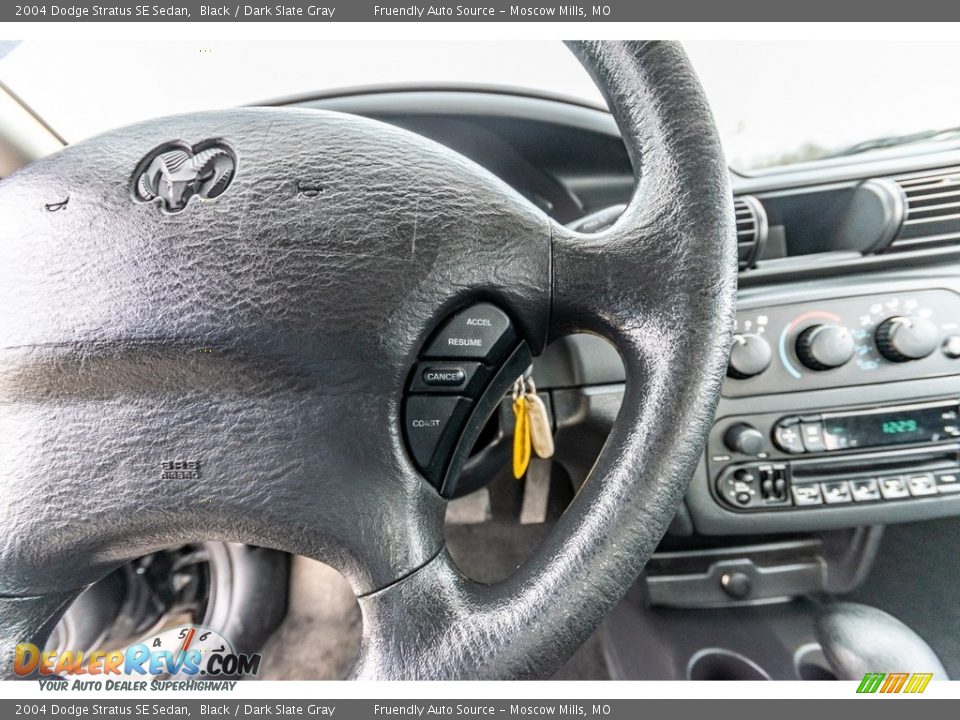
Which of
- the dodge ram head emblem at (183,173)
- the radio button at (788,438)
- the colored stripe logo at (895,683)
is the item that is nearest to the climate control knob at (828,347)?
the radio button at (788,438)

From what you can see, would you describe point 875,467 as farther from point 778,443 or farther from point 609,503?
point 609,503

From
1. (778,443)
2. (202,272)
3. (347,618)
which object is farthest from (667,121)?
(347,618)

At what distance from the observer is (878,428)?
804mm

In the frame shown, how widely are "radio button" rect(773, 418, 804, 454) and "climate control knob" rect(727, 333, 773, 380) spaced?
0.33 feet

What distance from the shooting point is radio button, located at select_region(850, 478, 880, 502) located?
2.64 ft

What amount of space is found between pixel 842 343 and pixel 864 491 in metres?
0.25

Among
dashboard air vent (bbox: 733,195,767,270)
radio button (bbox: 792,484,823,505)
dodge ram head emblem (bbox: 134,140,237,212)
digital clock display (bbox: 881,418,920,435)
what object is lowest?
radio button (bbox: 792,484,823,505)

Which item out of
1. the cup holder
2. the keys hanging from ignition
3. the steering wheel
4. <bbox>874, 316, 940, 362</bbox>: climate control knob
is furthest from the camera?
the cup holder

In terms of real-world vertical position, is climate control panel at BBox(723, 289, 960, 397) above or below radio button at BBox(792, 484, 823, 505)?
above

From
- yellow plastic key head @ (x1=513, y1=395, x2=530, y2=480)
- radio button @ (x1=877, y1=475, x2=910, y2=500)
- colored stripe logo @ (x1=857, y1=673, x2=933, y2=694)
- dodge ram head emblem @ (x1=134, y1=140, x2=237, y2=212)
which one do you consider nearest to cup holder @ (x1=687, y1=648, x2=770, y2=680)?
colored stripe logo @ (x1=857, y1=673, x2=933, y2=694)

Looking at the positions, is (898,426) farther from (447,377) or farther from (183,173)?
(183,173)

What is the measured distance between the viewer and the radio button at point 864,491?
31.7 inches

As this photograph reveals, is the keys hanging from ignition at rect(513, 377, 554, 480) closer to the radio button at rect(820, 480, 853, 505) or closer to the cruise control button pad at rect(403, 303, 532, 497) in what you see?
the cruise control button pad at rect(403, 303, 532, 497)

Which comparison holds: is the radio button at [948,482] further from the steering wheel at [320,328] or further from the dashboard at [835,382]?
the steering wheel at [320,328]
